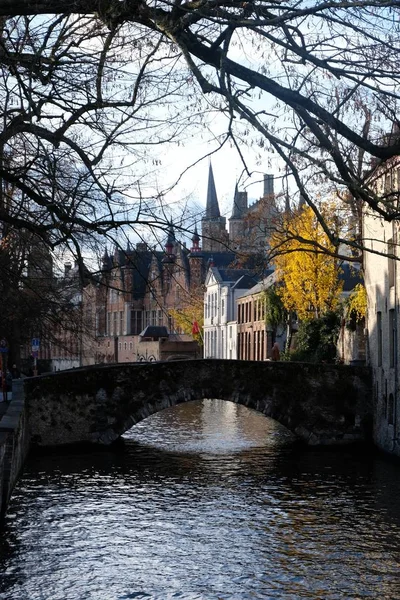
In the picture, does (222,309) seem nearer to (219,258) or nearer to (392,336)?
(219,258)

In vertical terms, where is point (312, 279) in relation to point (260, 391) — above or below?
above

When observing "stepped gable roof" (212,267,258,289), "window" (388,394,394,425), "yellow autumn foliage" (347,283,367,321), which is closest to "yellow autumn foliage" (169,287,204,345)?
"stepped gable roof" (212,267,258,289)

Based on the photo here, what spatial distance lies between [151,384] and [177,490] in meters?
7.64

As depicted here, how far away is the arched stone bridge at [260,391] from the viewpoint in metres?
26.6

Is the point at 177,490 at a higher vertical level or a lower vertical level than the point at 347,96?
lower

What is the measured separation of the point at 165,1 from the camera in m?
6.50

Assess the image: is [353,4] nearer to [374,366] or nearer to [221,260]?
[374,366]

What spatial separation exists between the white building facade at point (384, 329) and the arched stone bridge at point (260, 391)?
690 millimetres

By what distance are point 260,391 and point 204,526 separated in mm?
11625

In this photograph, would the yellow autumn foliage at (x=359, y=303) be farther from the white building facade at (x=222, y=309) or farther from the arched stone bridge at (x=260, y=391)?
the white building facade at (x=222, y=309)

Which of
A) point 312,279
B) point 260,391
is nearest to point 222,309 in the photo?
point 312,279

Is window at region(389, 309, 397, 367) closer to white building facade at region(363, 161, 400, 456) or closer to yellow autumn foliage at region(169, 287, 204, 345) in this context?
white building facade at region(363, 161, 400, 456)

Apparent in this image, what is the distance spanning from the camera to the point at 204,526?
15625mm

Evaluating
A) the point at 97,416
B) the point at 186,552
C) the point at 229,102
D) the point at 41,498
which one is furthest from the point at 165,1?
the point at 97,416
